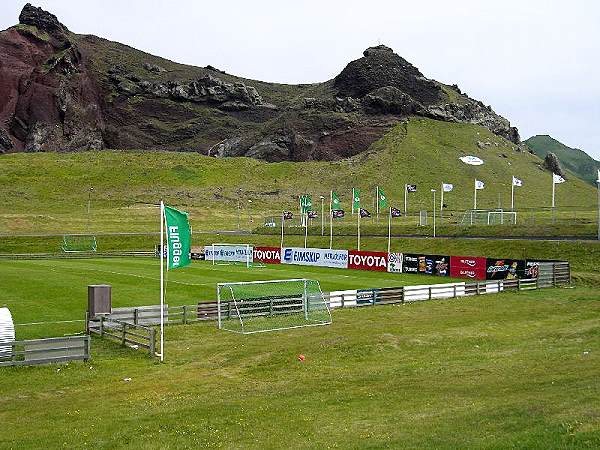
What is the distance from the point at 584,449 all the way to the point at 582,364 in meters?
10.6

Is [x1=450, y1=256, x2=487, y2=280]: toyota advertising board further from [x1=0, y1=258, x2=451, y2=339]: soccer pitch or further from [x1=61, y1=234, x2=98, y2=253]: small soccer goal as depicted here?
[x1=61, y1=234, x2=98, y2=253]: small soccer goal

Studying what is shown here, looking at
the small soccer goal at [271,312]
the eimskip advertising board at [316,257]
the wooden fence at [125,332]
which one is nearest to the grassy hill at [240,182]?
the eimskip advertising board at [316,257]

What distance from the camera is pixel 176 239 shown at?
2716 cm

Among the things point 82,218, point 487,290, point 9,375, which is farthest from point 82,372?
point 82,218

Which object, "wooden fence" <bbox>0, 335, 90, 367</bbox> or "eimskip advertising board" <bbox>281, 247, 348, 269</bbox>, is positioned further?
"eimskip advertising board" <bbox>281, 247, 348, 269</bbox>

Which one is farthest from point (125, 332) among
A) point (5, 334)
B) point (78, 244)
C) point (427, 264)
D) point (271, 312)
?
point (78, 244)

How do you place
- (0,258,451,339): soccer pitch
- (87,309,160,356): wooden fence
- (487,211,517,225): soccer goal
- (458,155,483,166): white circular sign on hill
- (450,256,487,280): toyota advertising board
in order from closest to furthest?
(87,309,160,356): wooden fence < (0,258,451,339): soccer pitch < (450,256,487,280): toyota advertising board < (487,211,517,225): soccer goal < (458,155,483,166): white circular sign on hill

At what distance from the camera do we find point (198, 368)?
25531 millimetres

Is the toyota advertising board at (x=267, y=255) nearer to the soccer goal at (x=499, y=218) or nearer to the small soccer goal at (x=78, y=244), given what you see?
the small soccer goal at (x=78, y=244)

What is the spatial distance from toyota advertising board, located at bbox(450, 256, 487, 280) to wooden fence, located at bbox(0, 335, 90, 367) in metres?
39.8

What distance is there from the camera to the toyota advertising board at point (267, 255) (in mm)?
80938

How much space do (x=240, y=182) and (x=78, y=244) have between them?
7891 centimetres

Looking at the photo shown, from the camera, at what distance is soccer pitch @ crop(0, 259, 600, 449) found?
50.1 ft

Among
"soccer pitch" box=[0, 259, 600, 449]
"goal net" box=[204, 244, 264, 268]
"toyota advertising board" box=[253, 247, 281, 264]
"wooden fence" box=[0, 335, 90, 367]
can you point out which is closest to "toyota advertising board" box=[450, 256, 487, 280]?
"soccer pitch" box=[0, 259, 600, 449]
